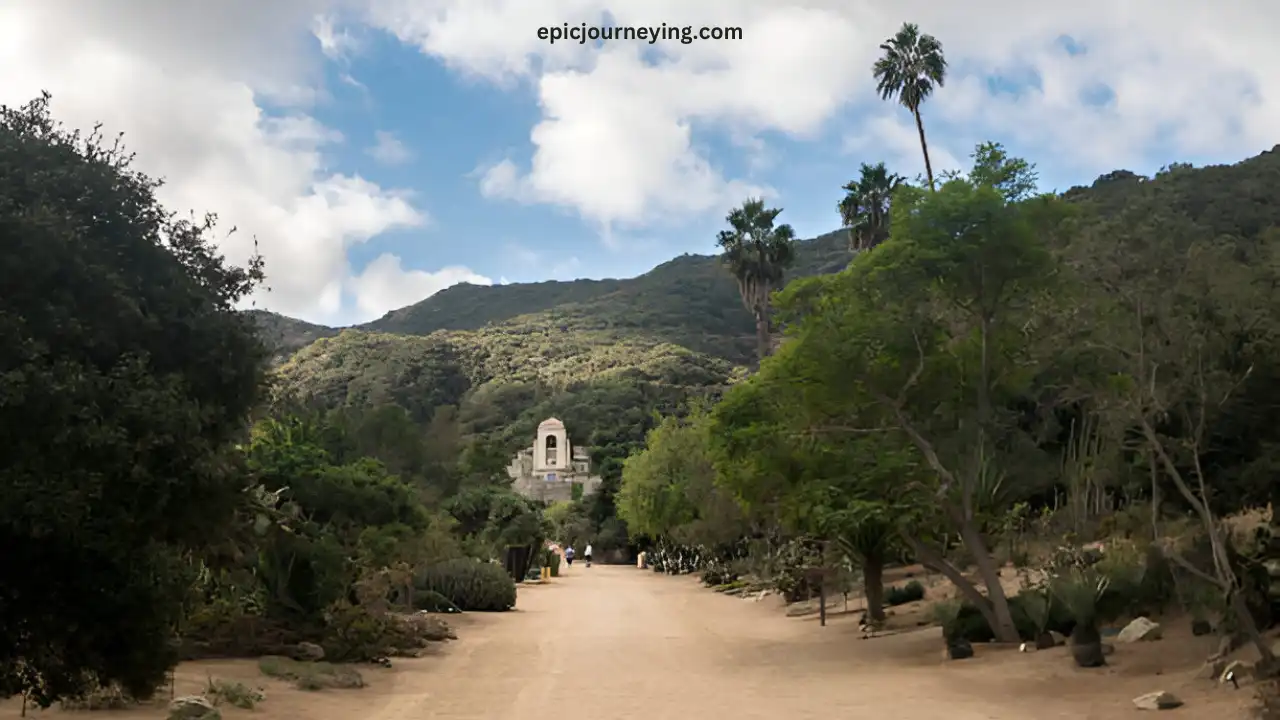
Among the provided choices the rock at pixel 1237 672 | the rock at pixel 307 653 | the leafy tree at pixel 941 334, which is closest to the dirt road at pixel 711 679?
the rock at pixel 1237 672

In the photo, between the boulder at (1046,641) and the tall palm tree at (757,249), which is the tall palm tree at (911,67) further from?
the boulder at (1046,641)

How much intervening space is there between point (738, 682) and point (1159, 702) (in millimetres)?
5671

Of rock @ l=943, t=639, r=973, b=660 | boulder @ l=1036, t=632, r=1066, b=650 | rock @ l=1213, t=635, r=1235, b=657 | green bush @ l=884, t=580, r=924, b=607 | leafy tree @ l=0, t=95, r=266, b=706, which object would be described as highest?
leafy tree @ l=0, t=95, r=266, b=706

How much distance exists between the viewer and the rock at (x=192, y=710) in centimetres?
1126

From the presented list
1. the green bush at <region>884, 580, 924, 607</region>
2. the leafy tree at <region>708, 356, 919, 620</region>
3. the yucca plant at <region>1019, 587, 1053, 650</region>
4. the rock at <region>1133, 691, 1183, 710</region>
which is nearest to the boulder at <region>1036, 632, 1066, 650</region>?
the yucca plant at <region>1019, 587, 1053, 650</region>

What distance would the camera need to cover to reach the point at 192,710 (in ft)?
37.7

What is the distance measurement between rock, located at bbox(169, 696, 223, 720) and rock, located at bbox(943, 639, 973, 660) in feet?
34.4

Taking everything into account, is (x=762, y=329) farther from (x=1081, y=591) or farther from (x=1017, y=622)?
(x=1081, y=591)

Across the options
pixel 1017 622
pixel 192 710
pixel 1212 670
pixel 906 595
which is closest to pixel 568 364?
pixel 906 595

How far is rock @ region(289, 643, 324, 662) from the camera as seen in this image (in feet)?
57.3

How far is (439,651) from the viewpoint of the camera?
20.7 meters

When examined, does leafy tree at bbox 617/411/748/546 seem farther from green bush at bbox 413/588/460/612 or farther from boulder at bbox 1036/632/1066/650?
boulder at bbox 1036/632/1066/650

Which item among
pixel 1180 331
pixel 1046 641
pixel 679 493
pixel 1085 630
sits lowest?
pixel 1046 641

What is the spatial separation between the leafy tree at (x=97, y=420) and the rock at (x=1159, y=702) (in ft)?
30.6
